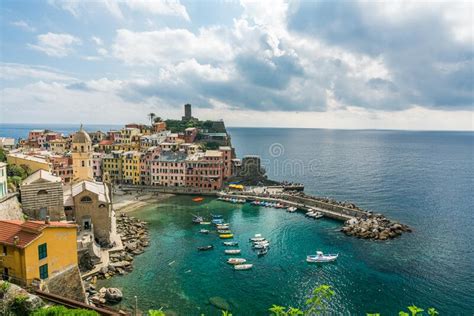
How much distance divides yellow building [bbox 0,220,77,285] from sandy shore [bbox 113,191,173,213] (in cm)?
4267

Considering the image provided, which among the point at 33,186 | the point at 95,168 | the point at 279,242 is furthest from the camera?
the point at 95,168

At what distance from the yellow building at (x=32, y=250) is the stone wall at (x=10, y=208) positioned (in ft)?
31.1

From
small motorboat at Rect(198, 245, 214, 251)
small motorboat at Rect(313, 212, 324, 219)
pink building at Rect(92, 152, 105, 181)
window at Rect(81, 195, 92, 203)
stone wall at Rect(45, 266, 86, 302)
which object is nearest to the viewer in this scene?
stone wall at Rect(45, 266, 86, 302)

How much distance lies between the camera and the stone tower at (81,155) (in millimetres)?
63562

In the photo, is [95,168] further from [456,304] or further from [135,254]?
[456,304]

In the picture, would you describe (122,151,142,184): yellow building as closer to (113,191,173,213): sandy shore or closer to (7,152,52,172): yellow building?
(113,191,173,213): sandy shore

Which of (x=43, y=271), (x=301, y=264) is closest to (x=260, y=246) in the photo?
(x=301, y=264)

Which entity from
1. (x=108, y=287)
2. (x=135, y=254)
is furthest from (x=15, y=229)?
(x=135, y=254)

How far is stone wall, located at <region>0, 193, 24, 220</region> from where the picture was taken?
38375mm

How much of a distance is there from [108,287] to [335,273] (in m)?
30.4

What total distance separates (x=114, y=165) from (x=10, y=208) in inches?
2403

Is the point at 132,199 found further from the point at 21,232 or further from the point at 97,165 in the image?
the point at 21,232

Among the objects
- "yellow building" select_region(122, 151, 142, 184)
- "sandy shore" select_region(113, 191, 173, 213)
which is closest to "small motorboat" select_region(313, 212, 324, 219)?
"sandy shore" select_region(113, 191, 173, 213)

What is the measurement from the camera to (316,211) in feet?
244
